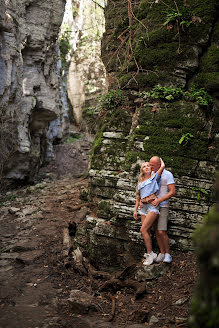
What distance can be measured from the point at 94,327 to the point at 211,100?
17.2 feet

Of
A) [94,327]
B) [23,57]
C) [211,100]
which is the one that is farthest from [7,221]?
[23,57]

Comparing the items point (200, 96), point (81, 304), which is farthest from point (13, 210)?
point (200, 96)

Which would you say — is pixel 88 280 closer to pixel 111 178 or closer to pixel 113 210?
pixel 113 210

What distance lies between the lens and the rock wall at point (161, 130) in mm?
6195

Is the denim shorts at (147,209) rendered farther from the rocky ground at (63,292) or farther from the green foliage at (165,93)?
the green foliage at (165,93)

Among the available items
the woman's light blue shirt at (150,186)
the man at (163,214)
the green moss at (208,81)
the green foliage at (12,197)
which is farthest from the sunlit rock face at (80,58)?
the woman's light blue shirt at (150,186)

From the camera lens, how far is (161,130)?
6660 millimetres

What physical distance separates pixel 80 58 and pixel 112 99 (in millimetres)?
23546

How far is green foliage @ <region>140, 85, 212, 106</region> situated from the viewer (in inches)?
257

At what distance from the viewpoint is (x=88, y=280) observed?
6316 millimetres

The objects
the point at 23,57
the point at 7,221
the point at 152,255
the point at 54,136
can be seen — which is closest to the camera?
the point at 152,255

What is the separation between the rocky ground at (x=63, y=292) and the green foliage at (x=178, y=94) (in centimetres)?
347

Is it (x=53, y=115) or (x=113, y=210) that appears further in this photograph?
(x=53, y=115)

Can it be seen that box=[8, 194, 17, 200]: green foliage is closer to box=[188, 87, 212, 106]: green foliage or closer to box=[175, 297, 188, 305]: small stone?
box=[188, 87, 212, 106]: green foliage
